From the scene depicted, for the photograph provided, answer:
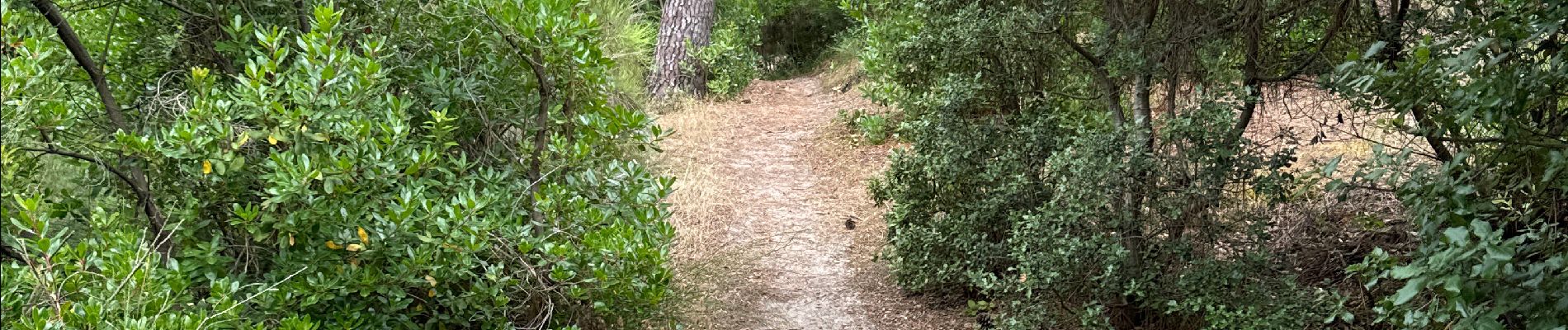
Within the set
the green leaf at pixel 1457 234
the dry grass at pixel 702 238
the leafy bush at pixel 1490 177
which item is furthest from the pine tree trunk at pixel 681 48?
the green leaf at pixel 1457 234

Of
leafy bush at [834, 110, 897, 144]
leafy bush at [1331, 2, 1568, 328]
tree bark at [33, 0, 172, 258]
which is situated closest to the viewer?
leafy bush at [1331, 2, 1568, 328]

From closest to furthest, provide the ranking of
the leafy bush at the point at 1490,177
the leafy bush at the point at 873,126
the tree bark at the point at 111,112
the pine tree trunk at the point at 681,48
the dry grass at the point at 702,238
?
the leafy bush at the point at 1490,177 < the tree bark at the point at 111,112 < the dry grass at the point at 702,238 < the leafy bush at the point at 873,126 < the pine tree trunk at the point at 681,48

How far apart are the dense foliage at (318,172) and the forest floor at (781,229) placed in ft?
5.40

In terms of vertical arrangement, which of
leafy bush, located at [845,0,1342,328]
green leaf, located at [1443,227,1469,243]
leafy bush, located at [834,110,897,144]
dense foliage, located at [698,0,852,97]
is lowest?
dense foliage, located at [698,0,852,97]

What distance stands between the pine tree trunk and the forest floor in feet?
2.87

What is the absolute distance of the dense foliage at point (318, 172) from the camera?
2.86m

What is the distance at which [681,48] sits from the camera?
41.0 feet

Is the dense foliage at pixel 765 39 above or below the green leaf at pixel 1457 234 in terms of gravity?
below

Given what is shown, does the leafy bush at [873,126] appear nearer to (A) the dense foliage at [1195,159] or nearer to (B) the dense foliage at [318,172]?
(A) the dense foliage at [1195,159]

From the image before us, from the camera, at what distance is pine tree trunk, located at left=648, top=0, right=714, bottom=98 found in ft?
40.4

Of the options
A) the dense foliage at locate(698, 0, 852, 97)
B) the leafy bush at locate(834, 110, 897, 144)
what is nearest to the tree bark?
the leafy bush at locate(834, 110, 897, 144)

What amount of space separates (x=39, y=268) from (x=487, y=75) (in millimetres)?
1731

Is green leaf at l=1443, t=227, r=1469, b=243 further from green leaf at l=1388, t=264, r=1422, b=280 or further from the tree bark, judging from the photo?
the tree bark

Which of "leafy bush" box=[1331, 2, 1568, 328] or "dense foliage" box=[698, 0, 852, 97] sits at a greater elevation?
"leafy bush" box=[1331, 2, 1568, 328]
